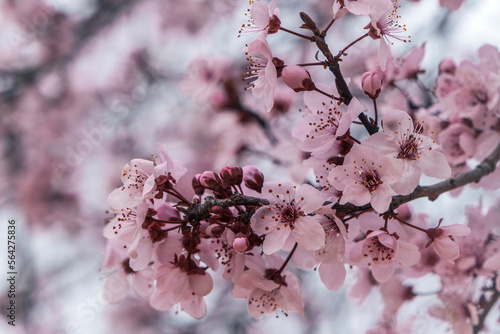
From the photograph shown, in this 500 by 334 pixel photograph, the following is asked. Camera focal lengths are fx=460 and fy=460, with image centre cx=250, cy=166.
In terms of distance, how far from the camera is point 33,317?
295cm

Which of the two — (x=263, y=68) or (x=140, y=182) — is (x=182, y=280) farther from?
(x=263, y=68)

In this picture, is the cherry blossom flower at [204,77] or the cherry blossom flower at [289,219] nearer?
the cherry blossom flower at [289,219]

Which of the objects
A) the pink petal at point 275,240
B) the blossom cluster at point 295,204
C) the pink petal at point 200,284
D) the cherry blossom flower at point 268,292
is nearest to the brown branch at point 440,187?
the blossom cluster at point 295,204

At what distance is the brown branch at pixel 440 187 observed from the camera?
94cm

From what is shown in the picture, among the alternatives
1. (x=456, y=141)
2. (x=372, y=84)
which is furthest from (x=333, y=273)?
(x=456, y=141)

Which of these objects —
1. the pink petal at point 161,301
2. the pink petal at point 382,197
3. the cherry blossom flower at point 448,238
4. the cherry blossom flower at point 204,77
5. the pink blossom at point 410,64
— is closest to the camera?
the pink petal at point 382,197

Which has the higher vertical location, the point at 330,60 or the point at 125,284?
the point at 330,60

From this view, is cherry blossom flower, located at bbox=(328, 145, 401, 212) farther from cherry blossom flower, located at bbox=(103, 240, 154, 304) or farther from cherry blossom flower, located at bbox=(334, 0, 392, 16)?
cherry blossom flower, located at bbox=(103, 240, 154, 304)

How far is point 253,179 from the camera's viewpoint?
1005 millimetres

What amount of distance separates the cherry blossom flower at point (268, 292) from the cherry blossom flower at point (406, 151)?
0.34 m

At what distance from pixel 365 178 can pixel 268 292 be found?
356 millimetres

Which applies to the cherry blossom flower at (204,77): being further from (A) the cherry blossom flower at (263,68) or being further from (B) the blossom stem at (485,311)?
(B) the blossom stem at (485,311)

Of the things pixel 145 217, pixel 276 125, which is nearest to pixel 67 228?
pixel 276 125

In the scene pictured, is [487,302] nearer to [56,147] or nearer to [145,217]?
[145,217]
